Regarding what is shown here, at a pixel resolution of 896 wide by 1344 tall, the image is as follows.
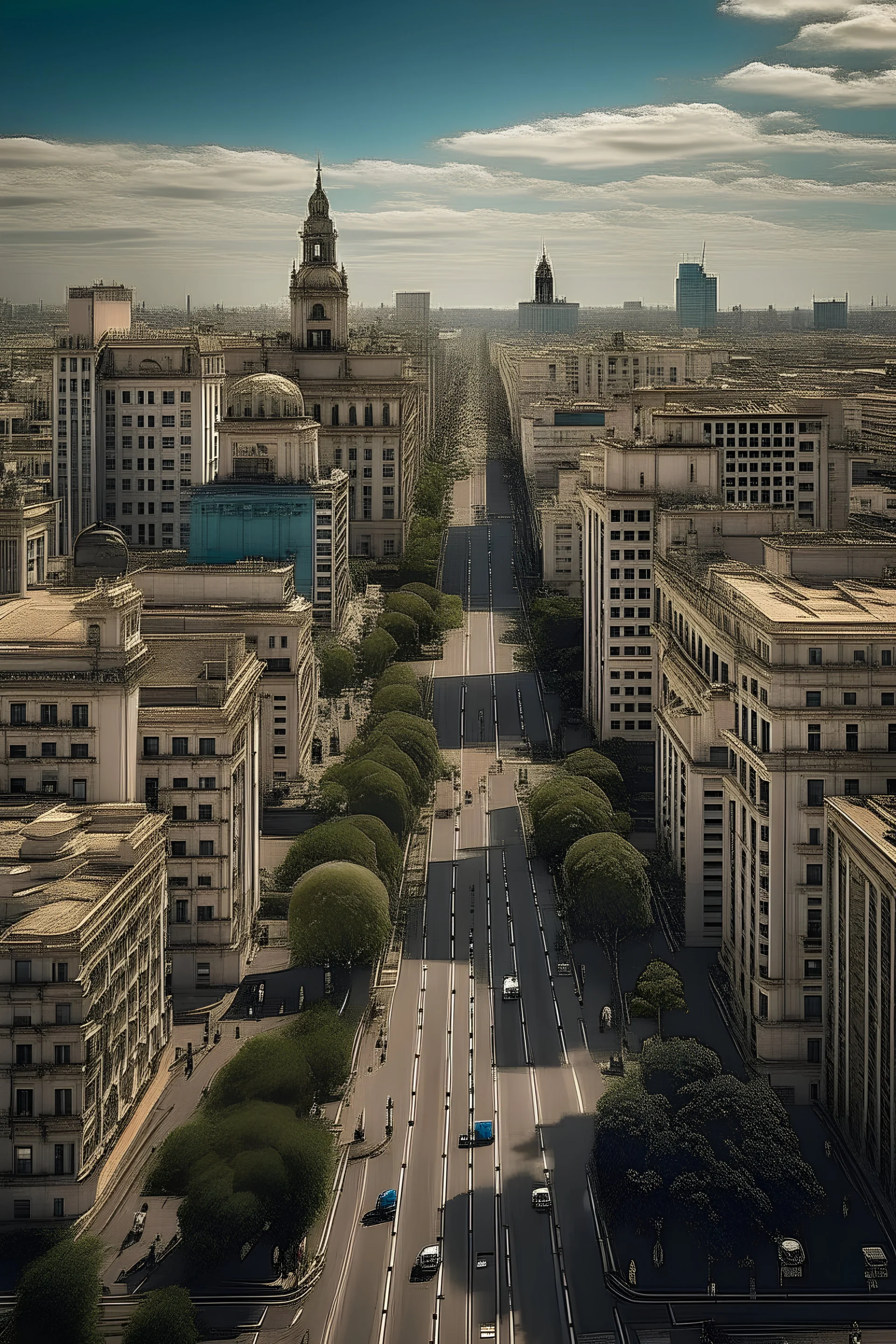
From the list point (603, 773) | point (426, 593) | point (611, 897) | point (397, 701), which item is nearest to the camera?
point (611, 897)

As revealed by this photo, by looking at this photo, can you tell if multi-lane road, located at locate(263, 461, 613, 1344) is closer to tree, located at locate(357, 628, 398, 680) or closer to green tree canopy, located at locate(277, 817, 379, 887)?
green tree canopy, located at locate(277, 817, 379, 887)

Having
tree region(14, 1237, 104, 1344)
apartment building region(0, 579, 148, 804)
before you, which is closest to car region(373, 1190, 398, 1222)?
tree region(14, 1237, 104, 1344)

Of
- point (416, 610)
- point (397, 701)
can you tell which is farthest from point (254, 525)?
point (416, 610)

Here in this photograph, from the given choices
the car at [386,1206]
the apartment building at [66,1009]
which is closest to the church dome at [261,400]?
the apartment building at [66,1009]

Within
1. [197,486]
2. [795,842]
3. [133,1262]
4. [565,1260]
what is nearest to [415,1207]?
[565,1260]

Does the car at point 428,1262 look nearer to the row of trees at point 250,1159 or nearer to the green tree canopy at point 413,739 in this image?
the row of trees at point 250,1159

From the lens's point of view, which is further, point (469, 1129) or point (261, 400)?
point (261, 400)

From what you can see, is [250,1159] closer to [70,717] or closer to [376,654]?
[70,717]
